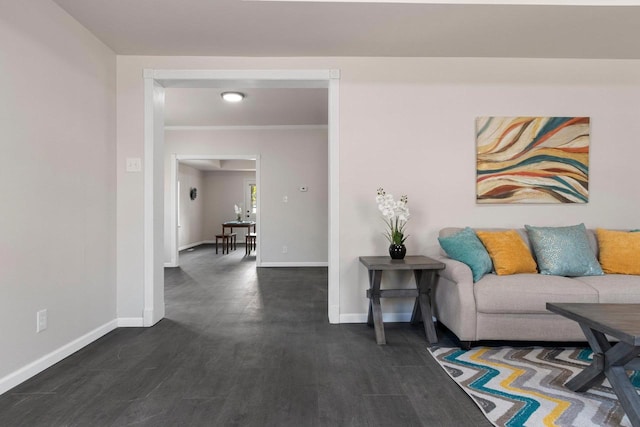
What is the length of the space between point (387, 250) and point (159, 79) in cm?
256

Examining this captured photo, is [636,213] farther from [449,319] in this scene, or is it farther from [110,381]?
[110,381]

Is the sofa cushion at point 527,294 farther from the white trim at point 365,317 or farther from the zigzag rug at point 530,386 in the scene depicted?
the white trim at point 365,317

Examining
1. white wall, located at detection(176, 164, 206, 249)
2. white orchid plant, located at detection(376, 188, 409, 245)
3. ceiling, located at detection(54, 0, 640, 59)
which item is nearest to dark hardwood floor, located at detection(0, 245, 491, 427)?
white orchid plant, located at detection(376, 188, 409, 245)

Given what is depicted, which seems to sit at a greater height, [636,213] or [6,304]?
[636,213]

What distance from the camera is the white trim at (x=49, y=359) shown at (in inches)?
73.4

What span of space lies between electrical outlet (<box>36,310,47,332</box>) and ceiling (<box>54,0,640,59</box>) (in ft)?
6.65

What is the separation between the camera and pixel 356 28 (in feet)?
8.31

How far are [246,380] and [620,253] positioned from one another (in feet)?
9.62

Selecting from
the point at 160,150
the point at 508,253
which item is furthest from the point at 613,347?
the point at 160,150

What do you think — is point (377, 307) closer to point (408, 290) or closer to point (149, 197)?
point (408, 290)

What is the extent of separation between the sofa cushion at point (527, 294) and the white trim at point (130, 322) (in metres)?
2.76

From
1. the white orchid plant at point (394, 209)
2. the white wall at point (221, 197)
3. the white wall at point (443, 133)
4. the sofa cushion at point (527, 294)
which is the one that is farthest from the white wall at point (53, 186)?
the white wall at point (221, 197)

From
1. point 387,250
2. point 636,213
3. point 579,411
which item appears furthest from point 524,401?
point 636,213

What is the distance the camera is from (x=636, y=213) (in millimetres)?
3086
